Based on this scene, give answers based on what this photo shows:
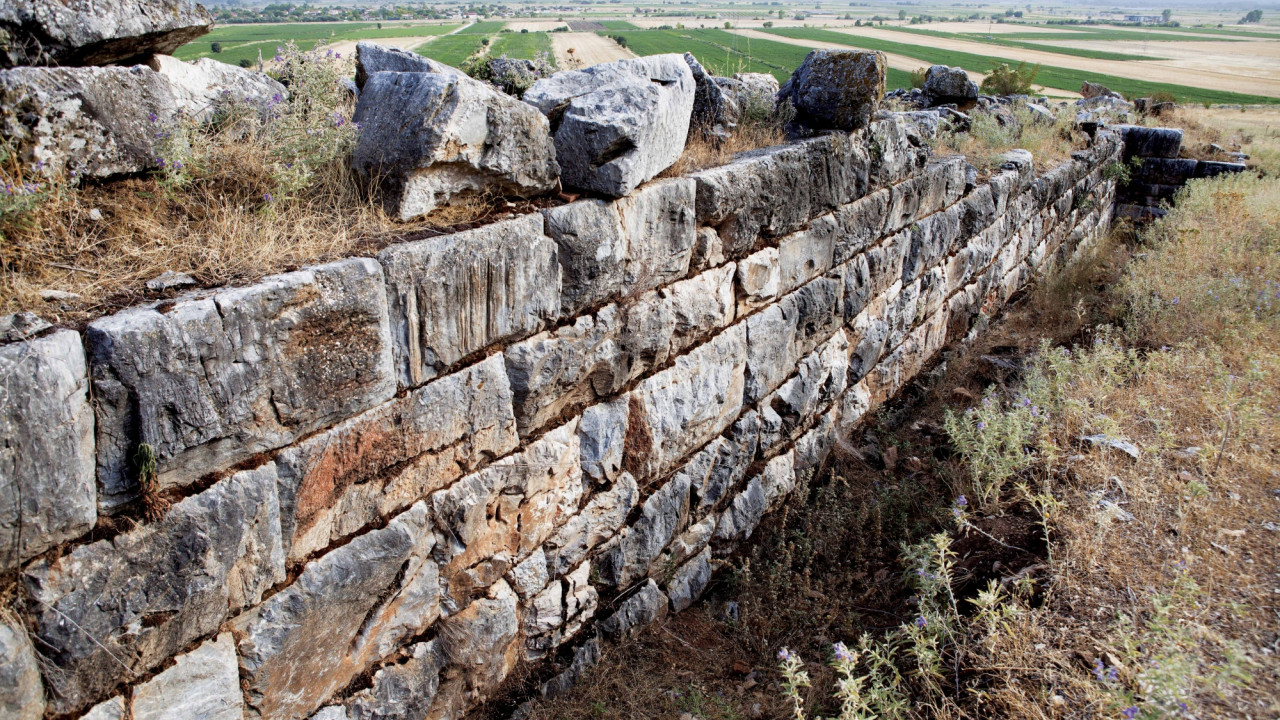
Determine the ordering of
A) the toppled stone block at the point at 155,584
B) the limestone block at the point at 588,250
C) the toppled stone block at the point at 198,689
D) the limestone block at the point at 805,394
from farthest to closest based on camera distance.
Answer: the limestone block at the point at 805,394 < the limestone block at the point at 588,250 < the toppled stone block at the point at 198,689 < the toppled stone block at the point at 155,584

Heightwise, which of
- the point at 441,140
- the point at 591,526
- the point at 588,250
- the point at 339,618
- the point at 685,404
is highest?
the point at 441,140

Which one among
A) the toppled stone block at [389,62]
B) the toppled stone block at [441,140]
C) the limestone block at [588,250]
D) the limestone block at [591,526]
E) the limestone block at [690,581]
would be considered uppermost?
the toppled stone block at [389,62]

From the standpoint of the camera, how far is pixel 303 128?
10.3ft

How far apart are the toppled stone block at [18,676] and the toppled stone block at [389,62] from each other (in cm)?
261


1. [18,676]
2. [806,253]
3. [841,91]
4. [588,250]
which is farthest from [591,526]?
[841,91]

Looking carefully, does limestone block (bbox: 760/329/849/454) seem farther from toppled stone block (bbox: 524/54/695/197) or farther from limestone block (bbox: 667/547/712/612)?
toppled stone block (bbox: 524/54/695/197)

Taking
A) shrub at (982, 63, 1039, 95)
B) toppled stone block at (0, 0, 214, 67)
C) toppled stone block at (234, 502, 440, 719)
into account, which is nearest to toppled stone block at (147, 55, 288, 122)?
toppled stone block at (0, 0, 214, 67)

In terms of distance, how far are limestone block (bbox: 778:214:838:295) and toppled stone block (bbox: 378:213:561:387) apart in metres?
1.99

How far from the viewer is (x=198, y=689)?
224cm

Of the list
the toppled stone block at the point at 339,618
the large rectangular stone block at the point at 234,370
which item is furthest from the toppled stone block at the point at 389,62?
the toppled stone block at the point at 339,618

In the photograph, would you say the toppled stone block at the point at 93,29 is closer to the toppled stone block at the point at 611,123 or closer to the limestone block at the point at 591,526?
the toppled stone block at the point at 611,123

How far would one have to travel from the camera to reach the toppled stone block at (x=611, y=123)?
3336mm

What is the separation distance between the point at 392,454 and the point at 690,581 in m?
2.13

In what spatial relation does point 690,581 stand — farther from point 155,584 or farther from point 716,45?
point 716,45
